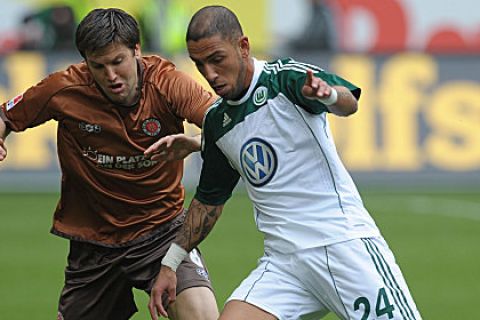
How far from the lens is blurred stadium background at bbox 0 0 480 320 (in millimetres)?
12094

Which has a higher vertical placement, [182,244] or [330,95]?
[330,95]

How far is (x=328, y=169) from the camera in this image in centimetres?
623

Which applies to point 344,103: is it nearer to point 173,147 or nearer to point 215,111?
point 215,111

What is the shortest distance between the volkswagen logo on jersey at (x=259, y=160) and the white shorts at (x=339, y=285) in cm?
41

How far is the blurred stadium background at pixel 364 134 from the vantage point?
12.1 metres

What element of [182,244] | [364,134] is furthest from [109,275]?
[364,134]

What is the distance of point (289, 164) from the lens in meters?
6.20

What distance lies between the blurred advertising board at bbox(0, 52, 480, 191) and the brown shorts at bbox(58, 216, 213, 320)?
1040cm

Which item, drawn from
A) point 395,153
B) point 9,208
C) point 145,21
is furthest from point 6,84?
point 395,153

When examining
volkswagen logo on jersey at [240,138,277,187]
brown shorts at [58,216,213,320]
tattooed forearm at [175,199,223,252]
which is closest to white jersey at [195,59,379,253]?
volkswagen logo on jersey at [240,138,277,187]

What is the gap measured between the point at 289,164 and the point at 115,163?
133 cm

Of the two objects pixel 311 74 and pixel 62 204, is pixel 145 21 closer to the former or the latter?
pixel 62 204

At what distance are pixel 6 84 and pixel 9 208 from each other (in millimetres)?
2288

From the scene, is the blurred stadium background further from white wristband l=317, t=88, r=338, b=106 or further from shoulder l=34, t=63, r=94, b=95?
white wristband l=317, t=88, r=338, b=106
